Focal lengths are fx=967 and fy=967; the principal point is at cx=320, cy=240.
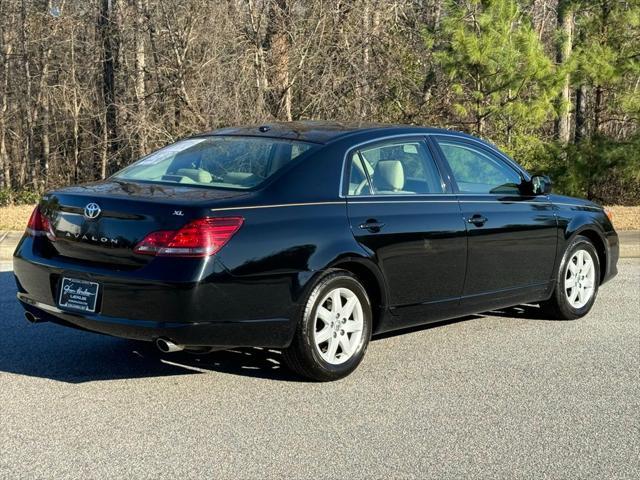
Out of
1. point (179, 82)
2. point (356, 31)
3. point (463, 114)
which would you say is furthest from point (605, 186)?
point (179, 82)

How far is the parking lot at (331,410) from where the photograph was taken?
4566 mm

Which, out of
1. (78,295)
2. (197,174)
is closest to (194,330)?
(78,295)

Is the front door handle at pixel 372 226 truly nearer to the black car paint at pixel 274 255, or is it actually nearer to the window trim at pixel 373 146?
the black car paint at pixel 274 255

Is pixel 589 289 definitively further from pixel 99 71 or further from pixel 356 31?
pixel 99 71

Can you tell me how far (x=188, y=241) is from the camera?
17.6 feet

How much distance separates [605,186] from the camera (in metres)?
18.5

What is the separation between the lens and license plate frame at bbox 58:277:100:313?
5586mm

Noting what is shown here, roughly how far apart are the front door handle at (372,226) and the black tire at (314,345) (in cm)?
32

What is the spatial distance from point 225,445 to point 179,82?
1296cm

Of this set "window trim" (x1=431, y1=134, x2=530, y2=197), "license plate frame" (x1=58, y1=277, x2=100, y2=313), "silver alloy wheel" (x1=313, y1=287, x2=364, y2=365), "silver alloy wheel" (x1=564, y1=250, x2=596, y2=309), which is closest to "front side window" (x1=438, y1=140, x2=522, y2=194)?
"window trim" (x1=431, y1=134, x2=530, y2=197)

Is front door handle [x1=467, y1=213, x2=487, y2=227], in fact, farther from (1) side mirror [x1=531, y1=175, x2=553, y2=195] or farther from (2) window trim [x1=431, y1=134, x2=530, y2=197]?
(1) side mirror [x1=531, y1=175, x2=553, y2=195]

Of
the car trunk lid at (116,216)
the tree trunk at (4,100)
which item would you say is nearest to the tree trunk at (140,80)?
the tree trunk at (4,100)

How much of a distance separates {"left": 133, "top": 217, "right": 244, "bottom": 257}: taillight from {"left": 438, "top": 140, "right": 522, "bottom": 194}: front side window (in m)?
2.33

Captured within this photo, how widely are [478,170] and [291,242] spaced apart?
7.52ft
